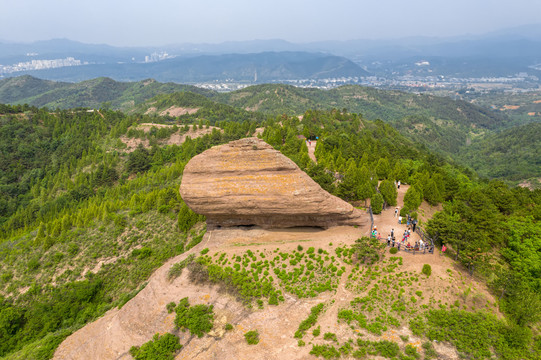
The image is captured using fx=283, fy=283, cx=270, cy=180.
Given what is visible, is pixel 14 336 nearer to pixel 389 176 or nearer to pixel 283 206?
pixel 283 206

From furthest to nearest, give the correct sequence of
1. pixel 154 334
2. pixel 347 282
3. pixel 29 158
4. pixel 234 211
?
pixel 29 158 < pixel 234 211 < pixel 347 282 < pixel 154 334

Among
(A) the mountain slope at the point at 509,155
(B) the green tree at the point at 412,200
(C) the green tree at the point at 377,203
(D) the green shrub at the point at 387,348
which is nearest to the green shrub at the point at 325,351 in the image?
(D) the green shrub at the point at 387,348

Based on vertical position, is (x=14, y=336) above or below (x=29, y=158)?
below

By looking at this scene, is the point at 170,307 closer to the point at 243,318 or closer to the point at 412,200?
the point at 243,318

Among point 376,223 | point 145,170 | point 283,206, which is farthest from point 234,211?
point 145,170

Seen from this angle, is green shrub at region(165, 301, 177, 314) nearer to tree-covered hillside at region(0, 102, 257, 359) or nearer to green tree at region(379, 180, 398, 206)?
tree-covered hillside at region(0, 102, 257, 359)

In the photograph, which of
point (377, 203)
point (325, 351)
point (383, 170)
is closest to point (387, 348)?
point (325, 351)
